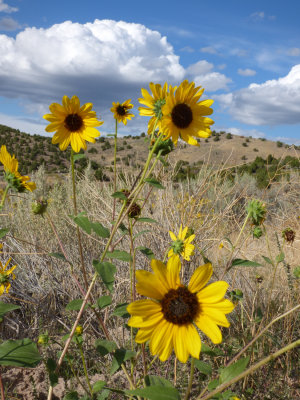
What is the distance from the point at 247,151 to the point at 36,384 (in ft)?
92.1

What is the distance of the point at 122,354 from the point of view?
1.16 meters

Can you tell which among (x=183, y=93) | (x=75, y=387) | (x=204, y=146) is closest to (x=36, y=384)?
(x=75, y=387)

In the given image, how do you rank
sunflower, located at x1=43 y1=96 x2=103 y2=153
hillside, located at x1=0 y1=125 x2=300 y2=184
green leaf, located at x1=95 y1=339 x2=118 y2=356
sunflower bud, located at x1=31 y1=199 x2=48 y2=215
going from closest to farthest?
green leaf, located at x1=95 y1=339 x2=118 y2=356 < sunflower, located at x1=43 y1=96 x2=103 y2=153 < sunflower bud, located at x1=31 y1=199 x2=48 y2=215 < hillside, located at x1=0 y1=125 x2=300 y2=184

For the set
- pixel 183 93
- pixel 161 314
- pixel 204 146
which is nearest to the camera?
pixel 161 314

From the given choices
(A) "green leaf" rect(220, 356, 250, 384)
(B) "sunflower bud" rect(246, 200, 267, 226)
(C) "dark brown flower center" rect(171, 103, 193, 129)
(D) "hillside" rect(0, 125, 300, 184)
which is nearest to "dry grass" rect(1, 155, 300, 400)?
(B) "sunflower bud" rect(246, 200, 267, 226)

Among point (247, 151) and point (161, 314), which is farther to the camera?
point (247, 151)

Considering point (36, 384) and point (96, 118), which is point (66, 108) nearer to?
point (96, 118)

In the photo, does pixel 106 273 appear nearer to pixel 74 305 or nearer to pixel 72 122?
pixel 74 305

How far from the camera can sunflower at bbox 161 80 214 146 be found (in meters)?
1.16

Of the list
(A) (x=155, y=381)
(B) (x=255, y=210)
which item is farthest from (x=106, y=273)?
(B) (x=255, y=210)

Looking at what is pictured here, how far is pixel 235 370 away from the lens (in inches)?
34.7

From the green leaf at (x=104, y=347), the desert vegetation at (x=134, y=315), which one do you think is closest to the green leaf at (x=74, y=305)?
the desert vegetation at (x=134, y=315)

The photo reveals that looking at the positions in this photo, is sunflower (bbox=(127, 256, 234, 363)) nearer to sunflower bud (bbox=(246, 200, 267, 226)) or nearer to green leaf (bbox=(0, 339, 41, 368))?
green leaf (bbox=(0, 339, 41, 368))

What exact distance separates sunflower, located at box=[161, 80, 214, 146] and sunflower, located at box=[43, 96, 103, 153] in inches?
13.1
